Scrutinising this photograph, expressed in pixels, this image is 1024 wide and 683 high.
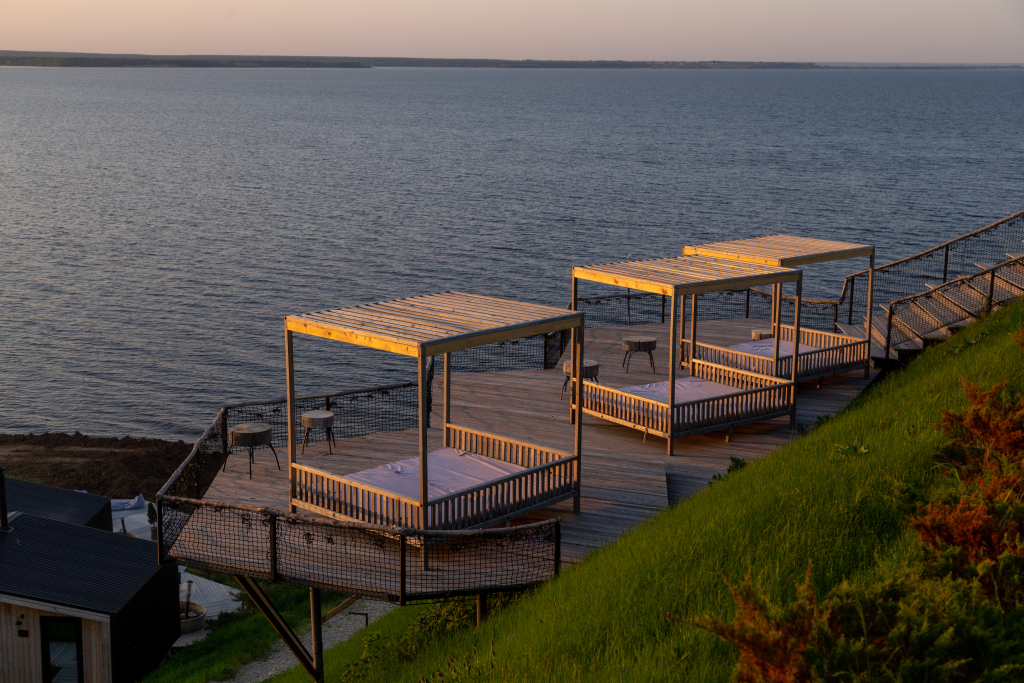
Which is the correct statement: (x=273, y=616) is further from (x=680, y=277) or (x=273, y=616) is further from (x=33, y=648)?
(x=680, y=277)

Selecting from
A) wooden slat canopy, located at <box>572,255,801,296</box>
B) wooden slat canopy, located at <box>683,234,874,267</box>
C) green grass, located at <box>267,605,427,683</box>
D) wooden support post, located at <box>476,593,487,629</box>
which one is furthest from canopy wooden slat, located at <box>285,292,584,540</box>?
wooden slat canopy, located at <box>683,234,874,267</box>

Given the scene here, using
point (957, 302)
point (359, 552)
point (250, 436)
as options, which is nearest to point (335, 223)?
point (957, 302)

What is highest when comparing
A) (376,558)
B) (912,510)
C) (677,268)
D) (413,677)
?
(677,268)

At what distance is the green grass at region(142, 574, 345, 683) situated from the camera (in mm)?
18969

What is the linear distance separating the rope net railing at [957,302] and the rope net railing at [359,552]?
12475 millimetres

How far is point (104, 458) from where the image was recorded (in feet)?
103

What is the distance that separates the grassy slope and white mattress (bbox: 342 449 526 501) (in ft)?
7.19

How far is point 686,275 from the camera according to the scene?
18172 mm

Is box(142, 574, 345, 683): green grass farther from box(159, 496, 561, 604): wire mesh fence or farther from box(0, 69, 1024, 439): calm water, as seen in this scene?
box(0, 69, 1024, 439): calm water

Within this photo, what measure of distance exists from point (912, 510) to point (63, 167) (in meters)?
110

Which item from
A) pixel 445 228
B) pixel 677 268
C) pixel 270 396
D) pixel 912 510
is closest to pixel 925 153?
pixel 445 228

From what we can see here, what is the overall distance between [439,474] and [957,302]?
1396cm

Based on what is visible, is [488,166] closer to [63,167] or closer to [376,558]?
[63,167]

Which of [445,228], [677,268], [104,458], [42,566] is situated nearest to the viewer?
[42,566]
